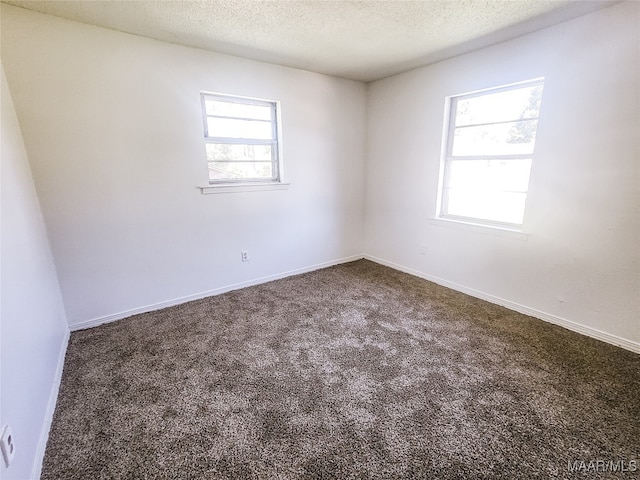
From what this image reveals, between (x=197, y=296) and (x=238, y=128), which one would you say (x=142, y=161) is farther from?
(x=197, y=296)

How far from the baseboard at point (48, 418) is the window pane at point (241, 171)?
1.89 m

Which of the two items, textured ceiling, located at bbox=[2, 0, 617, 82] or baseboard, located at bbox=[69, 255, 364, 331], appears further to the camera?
baseboard, located at bbox=[69, 255, 364, 331]

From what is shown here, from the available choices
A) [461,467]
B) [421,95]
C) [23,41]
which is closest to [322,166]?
[421,95]

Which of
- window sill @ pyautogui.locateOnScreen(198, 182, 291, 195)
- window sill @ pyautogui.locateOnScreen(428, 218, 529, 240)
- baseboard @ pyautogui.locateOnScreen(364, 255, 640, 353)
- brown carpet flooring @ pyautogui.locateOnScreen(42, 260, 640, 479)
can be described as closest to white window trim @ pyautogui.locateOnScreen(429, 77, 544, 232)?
window sill @ pyautogui.locateOnScreen(428, 218, 529, 240)

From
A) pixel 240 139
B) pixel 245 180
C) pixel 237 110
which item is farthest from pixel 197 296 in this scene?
pixel 237 110

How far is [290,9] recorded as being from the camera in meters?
1.99

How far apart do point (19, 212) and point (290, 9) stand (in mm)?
2119

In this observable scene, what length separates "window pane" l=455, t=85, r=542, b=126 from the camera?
2543 mm

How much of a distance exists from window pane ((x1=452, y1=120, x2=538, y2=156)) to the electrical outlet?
3.64 m

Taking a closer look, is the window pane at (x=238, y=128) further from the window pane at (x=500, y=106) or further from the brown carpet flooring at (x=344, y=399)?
the window pane at (x=500, y=106)

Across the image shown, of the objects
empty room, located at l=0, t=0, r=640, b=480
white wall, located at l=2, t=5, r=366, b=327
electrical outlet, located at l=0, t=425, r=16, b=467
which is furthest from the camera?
white wall, located at l=2, t=5, r=366, b=327

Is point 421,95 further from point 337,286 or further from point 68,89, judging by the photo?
point 68,89

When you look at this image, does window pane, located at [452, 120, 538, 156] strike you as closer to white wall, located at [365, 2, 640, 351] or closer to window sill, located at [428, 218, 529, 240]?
white wall, located at [365, 2, 640, 351]

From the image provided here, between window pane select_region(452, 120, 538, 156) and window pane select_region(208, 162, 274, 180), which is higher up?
window pane select_region(452, 120, 538, 156)
